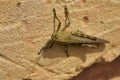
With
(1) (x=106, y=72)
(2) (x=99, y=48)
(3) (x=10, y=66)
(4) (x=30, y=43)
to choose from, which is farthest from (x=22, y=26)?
(1) (x=106, y=72)

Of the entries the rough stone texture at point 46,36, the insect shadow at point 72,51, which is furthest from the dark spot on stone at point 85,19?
the insect shadow at point 72,51

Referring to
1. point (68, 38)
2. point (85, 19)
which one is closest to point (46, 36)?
point (68, 38)

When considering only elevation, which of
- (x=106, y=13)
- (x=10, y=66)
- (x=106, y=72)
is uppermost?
(x=106, y=13)

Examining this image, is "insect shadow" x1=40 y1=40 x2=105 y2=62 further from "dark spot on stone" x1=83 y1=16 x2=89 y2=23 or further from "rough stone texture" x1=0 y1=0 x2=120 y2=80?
"dark spot on stone" x1=83 y1=16 x2=89 y2=23

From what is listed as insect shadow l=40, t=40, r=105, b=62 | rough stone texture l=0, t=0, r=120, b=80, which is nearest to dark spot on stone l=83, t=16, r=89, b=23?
rough stone texture l=0, t=0, r=120, b=80

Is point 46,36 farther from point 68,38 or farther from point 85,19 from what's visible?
point 85,19

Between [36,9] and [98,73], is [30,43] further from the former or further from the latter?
[98,73]
